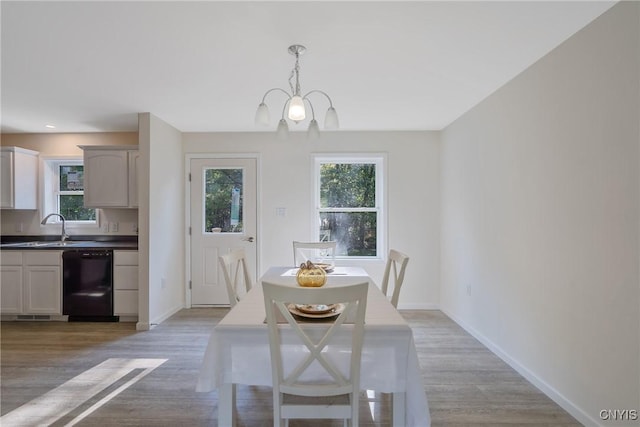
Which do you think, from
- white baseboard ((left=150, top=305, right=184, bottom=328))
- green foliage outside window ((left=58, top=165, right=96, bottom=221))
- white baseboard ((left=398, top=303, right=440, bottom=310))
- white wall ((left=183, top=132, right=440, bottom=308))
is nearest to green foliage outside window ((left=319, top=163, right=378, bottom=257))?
white wall ((left=183, top=132, right=440, bottom=308))

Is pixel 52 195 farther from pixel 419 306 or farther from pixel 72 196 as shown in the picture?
pixel 419 306

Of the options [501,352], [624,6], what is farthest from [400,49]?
[501,352]

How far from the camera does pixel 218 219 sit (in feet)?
14.7

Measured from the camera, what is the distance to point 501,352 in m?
2.88

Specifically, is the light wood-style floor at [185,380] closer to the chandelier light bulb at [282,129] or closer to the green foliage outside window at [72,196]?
the green foliage outside window at [72,196]

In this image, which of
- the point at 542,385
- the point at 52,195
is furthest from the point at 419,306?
the point at 52,195

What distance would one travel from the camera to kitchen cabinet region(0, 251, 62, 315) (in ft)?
12.5

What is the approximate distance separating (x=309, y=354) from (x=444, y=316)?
311 cm

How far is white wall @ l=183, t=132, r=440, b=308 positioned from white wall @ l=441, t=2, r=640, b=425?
107 centimetres

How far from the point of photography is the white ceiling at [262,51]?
1.81 meters

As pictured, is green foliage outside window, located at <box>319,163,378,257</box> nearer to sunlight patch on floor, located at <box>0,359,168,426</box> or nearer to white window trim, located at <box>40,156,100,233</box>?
sunlight patch on floor, located at <box>0,359,168,426</box>

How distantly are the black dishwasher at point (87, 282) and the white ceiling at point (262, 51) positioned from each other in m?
1.58

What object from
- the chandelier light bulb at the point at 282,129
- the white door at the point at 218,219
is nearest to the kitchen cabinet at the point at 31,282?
the white door at the point at 218,219

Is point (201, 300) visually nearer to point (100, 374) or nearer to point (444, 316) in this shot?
point (100, 374)
